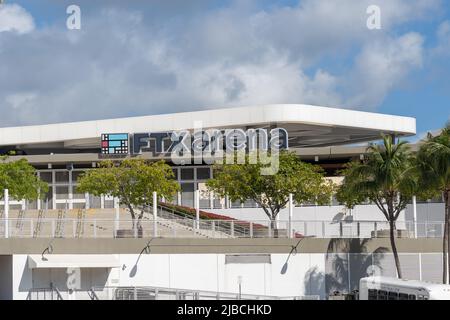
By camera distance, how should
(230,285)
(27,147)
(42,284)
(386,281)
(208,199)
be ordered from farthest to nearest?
1. (27,147)
2. (208,199)
3. (230,285)
4. (42,284)
5. (386,281)

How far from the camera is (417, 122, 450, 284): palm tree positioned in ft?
124

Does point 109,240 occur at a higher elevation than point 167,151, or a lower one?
lower

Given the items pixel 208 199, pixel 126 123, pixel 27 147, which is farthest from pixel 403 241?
pixel 27 147

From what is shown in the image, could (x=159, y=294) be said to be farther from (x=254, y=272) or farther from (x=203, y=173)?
(x=203, y=173)

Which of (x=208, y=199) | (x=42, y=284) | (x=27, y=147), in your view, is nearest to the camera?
(x=42, y=284)

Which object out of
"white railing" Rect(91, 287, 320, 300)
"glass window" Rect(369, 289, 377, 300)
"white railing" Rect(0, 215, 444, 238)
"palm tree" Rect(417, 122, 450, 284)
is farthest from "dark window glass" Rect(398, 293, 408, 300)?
"white railing" Rect(0, 215, 444, 238)

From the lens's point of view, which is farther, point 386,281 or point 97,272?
point 97,272

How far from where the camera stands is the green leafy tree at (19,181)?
56312mm

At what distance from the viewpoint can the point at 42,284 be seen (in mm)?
37156

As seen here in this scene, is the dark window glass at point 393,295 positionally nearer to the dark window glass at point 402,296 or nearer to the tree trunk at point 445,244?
the dark window glass at point 402,296

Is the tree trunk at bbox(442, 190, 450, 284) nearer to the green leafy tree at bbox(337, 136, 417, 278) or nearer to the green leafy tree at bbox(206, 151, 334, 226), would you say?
the green leafy tree at bbox(337, 136, 417, 278)

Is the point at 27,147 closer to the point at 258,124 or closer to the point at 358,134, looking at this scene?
the point at 258,124

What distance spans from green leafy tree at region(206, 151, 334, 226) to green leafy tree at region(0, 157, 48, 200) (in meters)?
12.6

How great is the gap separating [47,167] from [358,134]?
85.5ft
